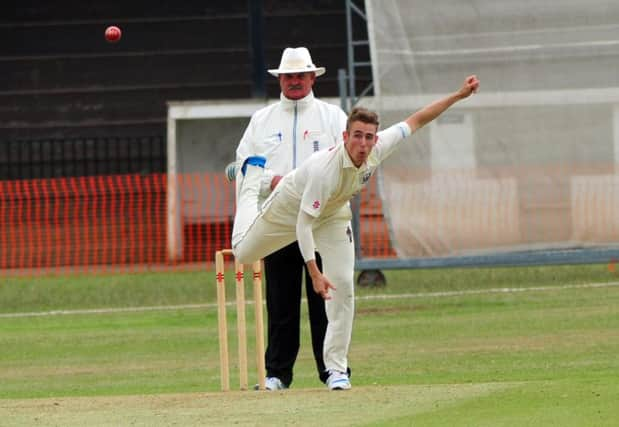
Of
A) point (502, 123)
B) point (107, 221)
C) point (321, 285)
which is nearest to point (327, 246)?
point (321, 285)

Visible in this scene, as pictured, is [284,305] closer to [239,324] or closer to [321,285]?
[239,324]

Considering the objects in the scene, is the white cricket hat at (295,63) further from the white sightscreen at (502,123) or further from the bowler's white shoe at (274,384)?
the white sightscreen at (502,123)

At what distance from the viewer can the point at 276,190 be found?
30.6ft

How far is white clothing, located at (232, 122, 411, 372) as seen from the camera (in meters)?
8.80

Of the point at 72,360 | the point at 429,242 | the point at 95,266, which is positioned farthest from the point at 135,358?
the point at 95,266

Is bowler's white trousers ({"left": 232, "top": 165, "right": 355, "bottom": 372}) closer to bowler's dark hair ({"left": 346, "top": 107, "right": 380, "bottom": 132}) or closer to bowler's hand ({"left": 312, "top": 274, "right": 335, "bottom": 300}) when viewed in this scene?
bowler's hand ({"left": 312, "top": 274, "right": 335, "bottom": 300})

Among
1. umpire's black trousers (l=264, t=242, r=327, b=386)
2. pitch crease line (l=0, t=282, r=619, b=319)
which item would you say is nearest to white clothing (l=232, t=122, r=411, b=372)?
umpire's black trousers (l=264, t=242, r=327, b=386)

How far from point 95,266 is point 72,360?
12003 mm

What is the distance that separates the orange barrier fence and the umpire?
46.7 feet

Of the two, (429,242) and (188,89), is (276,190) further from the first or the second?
(188,89)

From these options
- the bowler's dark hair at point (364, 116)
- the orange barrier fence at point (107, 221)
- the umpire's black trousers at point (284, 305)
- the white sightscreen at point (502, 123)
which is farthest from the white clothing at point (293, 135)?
the orange barrier fence at point (107, 221)

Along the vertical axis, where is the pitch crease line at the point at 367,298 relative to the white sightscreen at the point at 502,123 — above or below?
below

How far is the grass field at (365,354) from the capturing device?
26.4ft

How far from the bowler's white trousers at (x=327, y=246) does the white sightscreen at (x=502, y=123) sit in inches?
328
